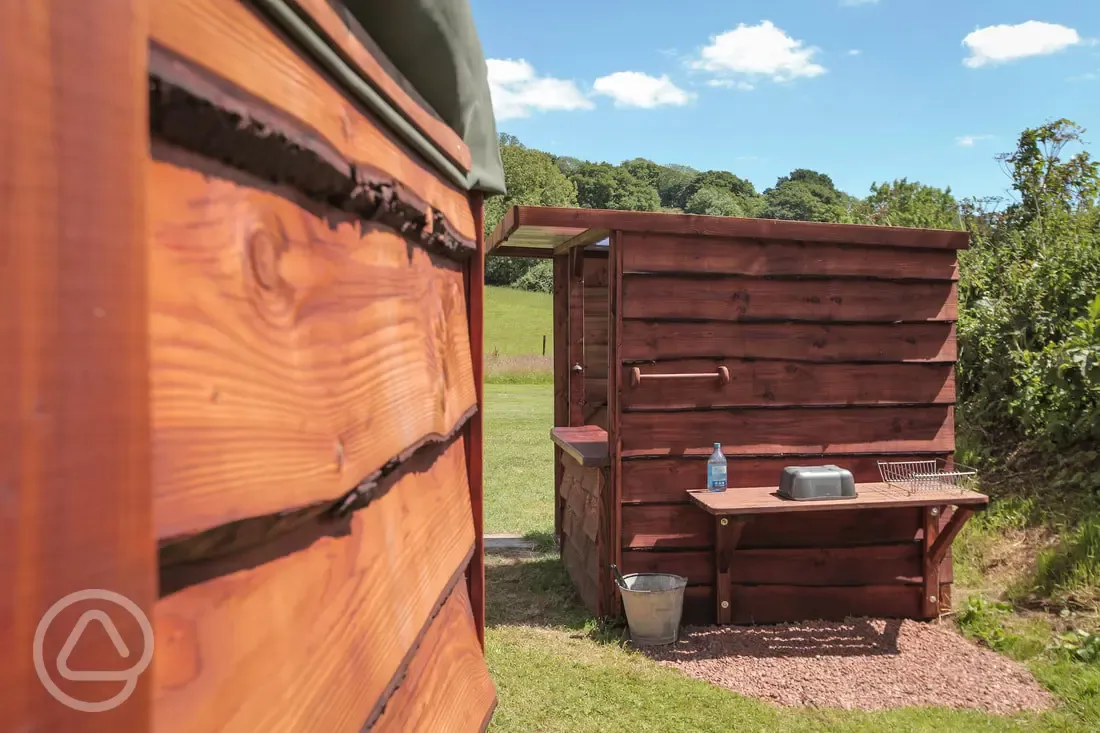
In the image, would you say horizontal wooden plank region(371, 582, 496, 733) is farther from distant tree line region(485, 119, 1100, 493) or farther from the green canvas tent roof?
distant tree line region(485, 119, 1100, 493)

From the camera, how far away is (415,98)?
142cm

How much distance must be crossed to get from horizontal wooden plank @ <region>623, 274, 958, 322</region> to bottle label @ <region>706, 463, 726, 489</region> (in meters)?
1.03

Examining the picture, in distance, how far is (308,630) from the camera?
2.52 ft

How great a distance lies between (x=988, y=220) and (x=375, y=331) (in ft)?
38.8

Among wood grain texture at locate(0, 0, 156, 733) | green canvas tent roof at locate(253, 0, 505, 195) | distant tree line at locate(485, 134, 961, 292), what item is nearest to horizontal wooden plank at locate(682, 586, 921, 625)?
green canvas tent roof at locate(253, 0, 505, 195)

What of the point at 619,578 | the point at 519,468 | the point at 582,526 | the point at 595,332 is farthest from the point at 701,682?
the point at 519,468

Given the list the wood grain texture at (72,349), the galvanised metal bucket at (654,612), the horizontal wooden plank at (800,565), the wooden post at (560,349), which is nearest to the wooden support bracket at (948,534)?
the horizontal wooden plank at (800,565)

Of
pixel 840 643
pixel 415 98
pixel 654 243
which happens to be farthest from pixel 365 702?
pixel 840 643

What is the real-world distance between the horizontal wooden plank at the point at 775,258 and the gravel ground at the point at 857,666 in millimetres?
2475

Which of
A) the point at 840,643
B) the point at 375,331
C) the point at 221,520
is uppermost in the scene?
the point at 375,331

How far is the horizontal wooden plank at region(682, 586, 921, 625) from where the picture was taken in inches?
220

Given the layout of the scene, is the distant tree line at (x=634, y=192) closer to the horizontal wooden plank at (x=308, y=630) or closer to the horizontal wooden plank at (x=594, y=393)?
the horizontal wooden plank at (x=594, y=393)

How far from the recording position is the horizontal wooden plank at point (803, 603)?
220 inches

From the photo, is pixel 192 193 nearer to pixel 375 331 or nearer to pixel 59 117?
pixel 59 117
